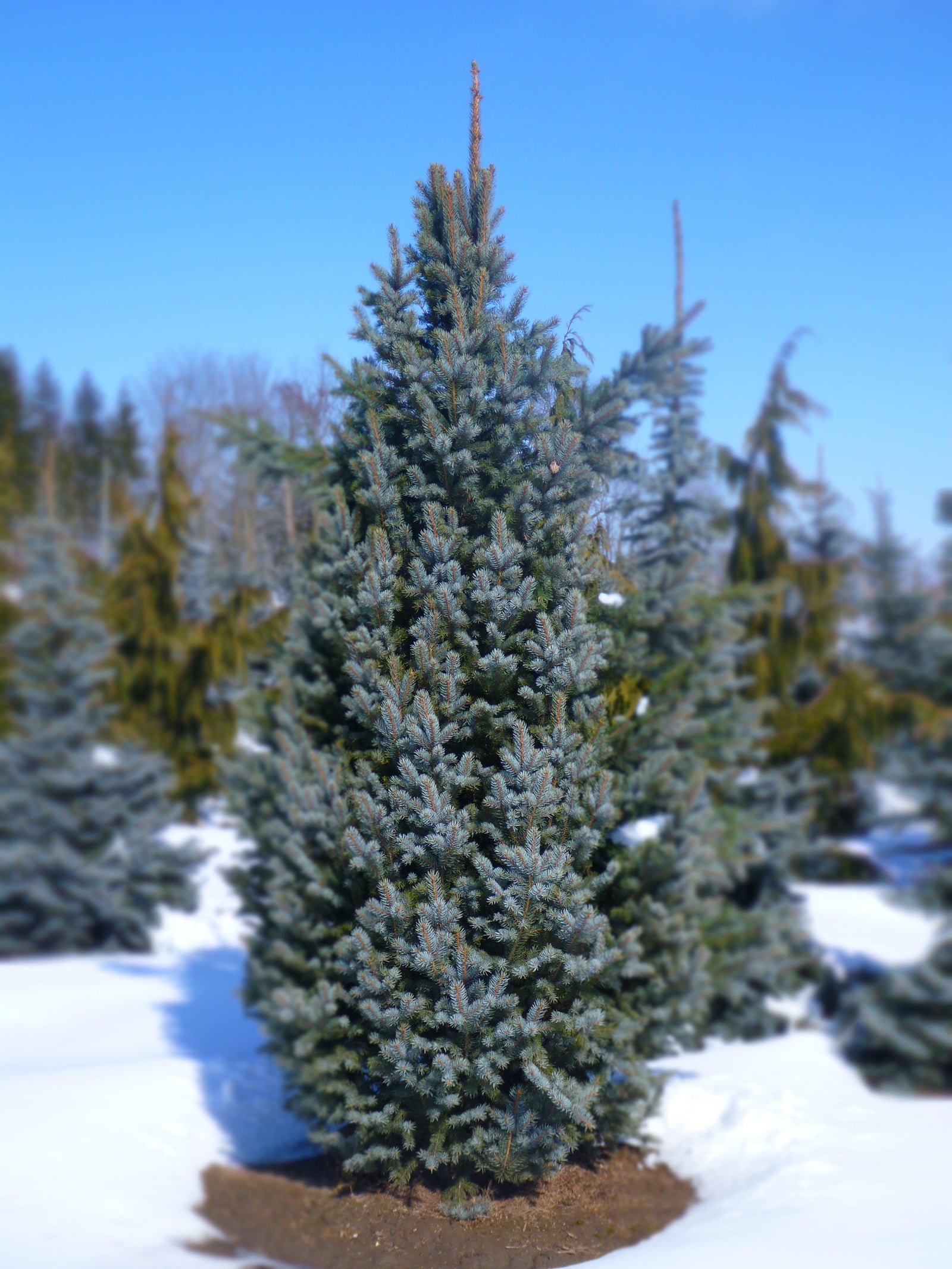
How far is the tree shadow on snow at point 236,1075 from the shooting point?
16.6 ft

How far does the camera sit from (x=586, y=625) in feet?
12.7

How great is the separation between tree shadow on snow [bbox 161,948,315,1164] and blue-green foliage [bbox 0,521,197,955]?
178 centimetres

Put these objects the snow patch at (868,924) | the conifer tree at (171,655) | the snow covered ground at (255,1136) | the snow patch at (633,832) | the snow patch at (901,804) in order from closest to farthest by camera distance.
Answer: the snow covered ground at (255,1136)
the snow patch at (633,832)
the snow patch at (901,804)
the snow patch at (868,924)
the conifer tree at (171,655)

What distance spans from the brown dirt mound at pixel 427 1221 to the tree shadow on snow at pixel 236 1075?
45 centimetres

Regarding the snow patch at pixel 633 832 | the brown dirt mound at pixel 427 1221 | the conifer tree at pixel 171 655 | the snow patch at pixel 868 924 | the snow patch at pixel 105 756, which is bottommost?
the brown dirt mound at pixel 427 1221

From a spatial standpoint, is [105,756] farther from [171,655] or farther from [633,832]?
[633,832]

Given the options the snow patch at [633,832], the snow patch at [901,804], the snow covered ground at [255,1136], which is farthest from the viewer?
the snow patch at [901,804]

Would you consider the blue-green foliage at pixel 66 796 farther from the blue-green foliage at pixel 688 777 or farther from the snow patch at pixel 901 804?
the snow patch at pixel 901 804

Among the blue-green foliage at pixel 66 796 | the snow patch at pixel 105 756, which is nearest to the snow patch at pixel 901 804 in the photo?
the blue-green foliage at pixel 66 796

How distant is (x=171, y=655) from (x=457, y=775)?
859 centimetres

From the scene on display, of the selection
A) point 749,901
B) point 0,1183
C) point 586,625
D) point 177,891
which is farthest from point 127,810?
point 586,625

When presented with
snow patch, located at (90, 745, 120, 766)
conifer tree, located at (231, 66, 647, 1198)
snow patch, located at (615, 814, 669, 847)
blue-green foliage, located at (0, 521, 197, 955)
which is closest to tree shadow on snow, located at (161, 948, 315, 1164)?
conifer tree, located at (231, 66, 647, 1198)

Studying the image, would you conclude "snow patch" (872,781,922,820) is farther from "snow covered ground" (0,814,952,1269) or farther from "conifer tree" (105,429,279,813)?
"conifer tree" (105,429,279,813)

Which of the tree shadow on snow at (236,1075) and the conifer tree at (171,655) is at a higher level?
the conifer tree at (171,655)
